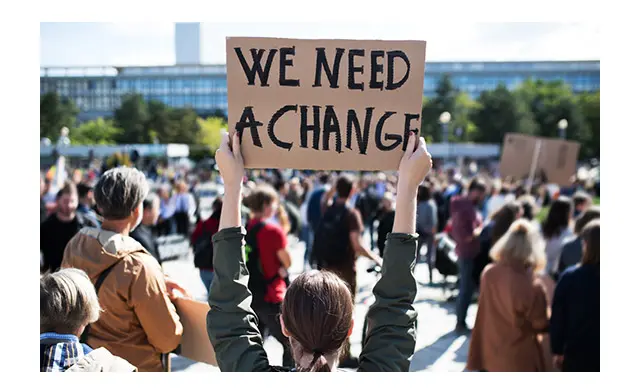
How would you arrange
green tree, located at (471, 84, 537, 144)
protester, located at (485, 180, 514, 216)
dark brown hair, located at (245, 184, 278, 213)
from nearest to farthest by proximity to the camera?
1. dark brown hair, located at (245, 184, 278, 213)
2. protester, located at (485, 180, 514, 216)
3. green tree, located at (471, 84, 537, 144)

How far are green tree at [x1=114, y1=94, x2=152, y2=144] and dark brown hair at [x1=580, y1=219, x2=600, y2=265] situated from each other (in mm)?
71038

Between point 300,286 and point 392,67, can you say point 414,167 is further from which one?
point 300,286

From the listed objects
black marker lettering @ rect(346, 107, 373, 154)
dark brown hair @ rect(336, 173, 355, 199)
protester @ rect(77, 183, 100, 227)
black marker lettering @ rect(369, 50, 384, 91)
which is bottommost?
protester @ rect(77, 183, 100, 227)

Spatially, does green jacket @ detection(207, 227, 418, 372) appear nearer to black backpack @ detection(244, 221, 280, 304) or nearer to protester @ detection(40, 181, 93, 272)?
Result: black backpack @ detection(244, 221, 280, 304)

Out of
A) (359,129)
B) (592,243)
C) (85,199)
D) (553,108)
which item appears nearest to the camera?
(359,129)

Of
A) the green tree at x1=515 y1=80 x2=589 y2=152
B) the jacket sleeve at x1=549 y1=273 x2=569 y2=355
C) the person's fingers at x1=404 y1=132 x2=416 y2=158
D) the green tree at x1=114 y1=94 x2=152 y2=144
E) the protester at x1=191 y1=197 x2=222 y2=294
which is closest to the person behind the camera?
the person's fingers at x1=404 y1=132 x2=416 y2=158

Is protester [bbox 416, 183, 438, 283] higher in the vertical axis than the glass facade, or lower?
lower

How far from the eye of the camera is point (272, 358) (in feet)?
18.0

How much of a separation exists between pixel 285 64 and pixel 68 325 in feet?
3.50

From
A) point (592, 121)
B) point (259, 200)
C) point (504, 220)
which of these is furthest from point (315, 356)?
point (592, 121)

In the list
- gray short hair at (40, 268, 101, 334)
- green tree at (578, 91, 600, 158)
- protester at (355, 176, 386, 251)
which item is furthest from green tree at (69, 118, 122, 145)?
gray short hair at (40, 268, 101, 334)

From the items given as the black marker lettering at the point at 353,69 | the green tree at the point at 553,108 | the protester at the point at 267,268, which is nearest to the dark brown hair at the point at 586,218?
the protester at the point at 267,268

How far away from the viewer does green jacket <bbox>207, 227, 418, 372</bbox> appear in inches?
63.3

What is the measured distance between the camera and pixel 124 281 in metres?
2.39
